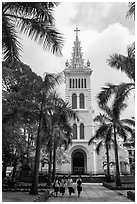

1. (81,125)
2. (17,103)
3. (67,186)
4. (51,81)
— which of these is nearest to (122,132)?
(67,186)

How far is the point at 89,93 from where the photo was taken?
155ft

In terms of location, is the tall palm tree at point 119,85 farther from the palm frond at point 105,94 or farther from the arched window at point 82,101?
the arched window at point 82,101

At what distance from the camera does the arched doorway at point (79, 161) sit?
42375 mm

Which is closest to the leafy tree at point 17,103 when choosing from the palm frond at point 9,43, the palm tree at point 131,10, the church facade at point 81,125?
the palm frond at point 9,43

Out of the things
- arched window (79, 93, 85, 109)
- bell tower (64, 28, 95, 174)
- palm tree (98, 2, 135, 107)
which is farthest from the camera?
arched window (79, 93, 85, 109)

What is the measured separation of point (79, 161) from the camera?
43.0m

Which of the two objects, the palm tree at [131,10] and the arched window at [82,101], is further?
the arched window at [82,101]

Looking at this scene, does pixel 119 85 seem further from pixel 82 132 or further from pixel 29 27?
pixel 82 132

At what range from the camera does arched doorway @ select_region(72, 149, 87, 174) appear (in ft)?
139

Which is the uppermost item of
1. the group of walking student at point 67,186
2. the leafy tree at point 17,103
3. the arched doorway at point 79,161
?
the leafy tree at point 17,103

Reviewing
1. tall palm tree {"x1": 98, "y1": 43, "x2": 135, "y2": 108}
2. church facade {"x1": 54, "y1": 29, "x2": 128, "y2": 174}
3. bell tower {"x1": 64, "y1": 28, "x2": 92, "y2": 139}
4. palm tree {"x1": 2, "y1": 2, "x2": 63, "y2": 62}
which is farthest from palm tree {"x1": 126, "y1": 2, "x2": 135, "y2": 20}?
bell tower {"x1": 64, "y1": 28, "x2": 92, "y2": 139}

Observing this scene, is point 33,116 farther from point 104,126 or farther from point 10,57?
point 104,126

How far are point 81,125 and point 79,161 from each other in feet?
22.7

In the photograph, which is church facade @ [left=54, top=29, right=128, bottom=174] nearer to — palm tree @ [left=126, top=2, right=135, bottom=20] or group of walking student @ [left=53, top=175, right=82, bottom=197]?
group of walking student @ [left=53, top=175, right=82, bottom=197]
